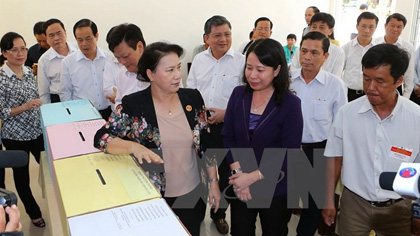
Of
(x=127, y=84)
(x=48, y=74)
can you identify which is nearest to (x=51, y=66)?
(x=48, y=74)

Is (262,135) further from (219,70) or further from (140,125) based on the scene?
(219,70)

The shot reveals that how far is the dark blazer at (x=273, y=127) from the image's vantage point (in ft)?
5.22

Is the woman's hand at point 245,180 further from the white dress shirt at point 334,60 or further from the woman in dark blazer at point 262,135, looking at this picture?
the white dress shirt at point 334,60

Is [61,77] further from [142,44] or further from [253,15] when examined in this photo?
[253,15]

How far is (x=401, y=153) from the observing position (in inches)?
56.8

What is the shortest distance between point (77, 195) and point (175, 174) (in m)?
0.53

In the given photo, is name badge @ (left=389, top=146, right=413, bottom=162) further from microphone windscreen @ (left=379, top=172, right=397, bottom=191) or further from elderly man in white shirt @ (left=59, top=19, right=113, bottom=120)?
elderly man in white shirt @ (left=59, top=19, right=113, bottom=120)

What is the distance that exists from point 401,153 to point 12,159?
1.47 m

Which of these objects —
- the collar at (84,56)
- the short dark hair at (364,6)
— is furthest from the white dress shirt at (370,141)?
the short dark hair at (364,6)

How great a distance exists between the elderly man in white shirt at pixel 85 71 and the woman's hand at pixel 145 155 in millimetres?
1635

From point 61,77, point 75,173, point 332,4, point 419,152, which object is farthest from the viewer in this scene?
point 332,4

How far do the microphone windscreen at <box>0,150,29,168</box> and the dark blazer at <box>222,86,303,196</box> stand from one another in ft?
3.21

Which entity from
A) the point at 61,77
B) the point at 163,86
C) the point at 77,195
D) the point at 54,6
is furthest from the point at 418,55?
the point at 54,6

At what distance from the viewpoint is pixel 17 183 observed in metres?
2.53
